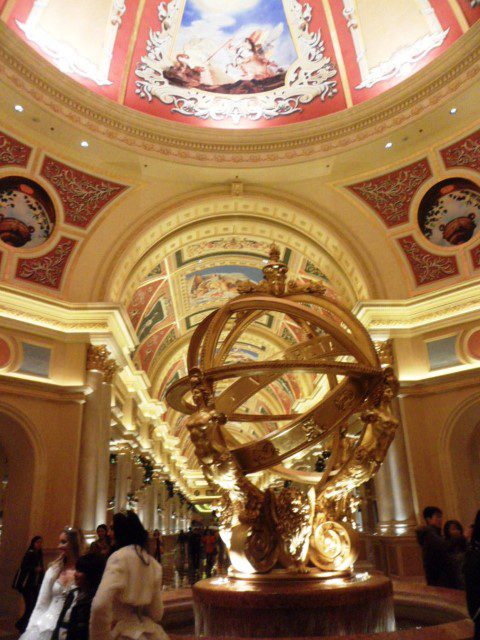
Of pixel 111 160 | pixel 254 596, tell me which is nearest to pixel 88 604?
pixel 254 596

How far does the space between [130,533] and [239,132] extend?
381 inches

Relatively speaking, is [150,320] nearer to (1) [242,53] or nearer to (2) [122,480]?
(2) [122,480]

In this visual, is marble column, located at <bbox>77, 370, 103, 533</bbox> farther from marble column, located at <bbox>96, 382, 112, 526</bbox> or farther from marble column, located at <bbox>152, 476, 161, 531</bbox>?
marble column, located at <bbox>152, 476, 161, 531</bbox>

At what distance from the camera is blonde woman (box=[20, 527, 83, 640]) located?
297cm

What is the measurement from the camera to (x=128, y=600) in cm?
254

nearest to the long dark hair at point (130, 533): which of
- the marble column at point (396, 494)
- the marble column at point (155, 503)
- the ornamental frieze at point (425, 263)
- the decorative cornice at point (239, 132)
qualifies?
the marble column at point (396, 494)

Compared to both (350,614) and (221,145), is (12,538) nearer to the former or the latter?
(350,614)

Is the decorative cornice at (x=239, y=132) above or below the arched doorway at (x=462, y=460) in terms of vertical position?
above

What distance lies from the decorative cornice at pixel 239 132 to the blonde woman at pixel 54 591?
8265mm

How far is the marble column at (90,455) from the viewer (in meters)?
9.39

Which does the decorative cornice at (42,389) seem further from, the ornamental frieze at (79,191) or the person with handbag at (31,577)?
the person with handbag at (31,577)

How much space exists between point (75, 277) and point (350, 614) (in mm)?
8424

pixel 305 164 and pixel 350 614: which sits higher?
pixel 305 164

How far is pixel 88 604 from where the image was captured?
8.87 ft
